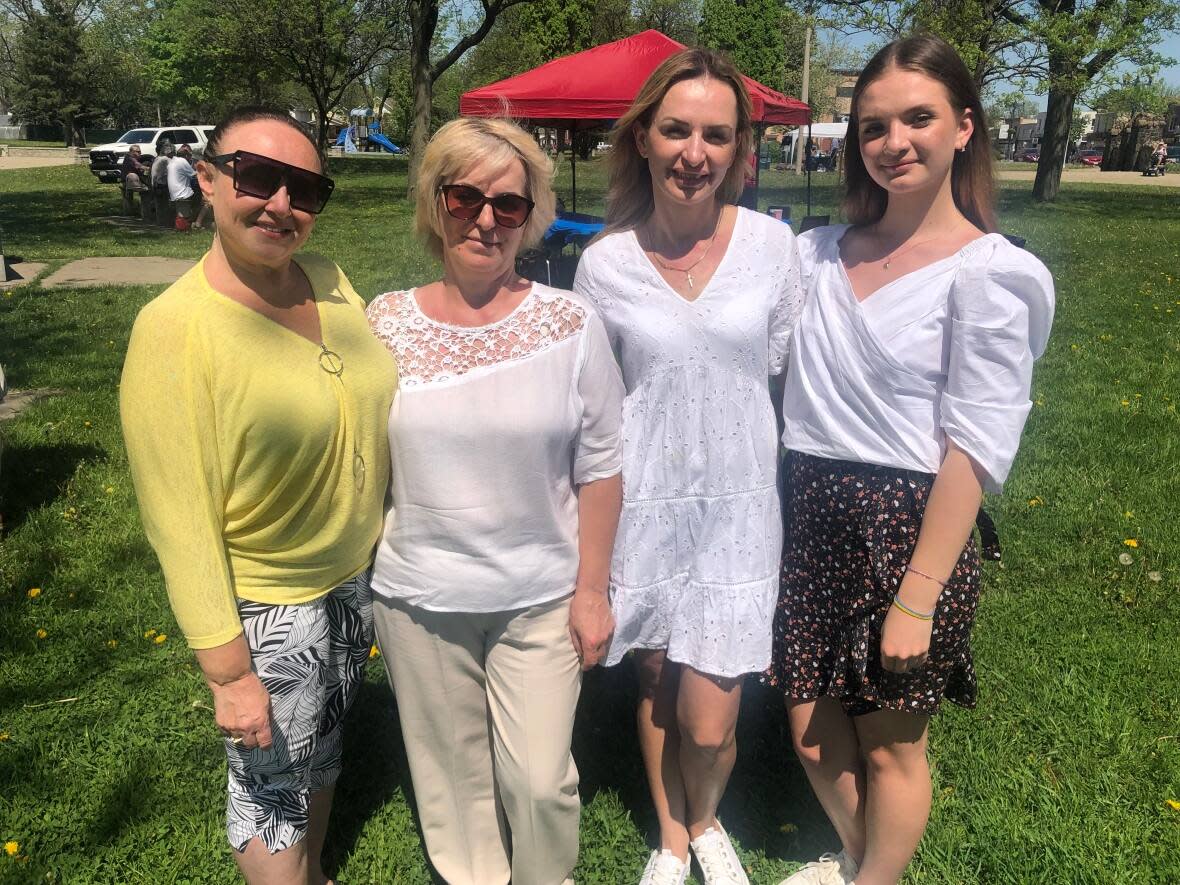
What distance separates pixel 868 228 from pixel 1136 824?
6.71 feet

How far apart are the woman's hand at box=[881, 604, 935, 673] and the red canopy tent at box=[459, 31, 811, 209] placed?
9.16 m

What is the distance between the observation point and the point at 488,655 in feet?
7.27

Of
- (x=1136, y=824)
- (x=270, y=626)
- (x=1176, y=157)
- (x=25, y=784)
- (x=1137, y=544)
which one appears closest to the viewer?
(x=270, y=626)

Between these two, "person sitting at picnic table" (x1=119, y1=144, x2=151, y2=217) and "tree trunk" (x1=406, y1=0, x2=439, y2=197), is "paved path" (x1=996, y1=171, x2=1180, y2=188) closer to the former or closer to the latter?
"tree trunk" (x1=406, y1=0, x2=439, y2=197)

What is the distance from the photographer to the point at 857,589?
214 cm

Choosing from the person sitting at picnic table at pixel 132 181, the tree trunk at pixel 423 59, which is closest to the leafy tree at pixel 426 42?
the tree trunk at pixel 423 59

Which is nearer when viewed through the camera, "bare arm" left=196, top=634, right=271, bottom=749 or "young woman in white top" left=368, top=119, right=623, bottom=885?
"bare arm" left=196, top=634, right=271, bottom=749

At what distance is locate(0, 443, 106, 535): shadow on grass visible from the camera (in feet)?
15.7

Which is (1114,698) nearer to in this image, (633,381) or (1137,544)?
(1137,544)

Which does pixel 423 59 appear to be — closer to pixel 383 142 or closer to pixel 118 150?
pixel 118 150

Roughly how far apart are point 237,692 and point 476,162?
126 cm

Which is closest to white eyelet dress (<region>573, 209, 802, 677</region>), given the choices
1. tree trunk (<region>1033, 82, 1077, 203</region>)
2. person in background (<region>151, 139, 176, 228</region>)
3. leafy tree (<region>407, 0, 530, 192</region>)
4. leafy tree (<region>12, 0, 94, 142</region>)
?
person in background (<region>151, 139, 176, 228</region>)

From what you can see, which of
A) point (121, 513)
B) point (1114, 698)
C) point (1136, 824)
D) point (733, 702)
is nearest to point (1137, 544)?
point (1114, 698)

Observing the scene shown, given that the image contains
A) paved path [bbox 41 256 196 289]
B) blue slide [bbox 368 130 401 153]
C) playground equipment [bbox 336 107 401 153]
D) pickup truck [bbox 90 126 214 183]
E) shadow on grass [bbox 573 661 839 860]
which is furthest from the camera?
playground equipment [bbox 336 107 401 153]
